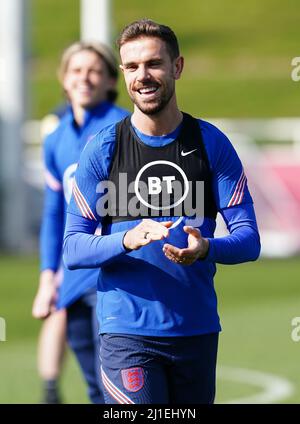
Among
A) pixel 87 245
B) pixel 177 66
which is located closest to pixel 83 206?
pixel 87 245

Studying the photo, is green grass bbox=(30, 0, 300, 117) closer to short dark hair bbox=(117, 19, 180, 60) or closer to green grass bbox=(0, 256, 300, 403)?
green grass bbox=(0, 256, 300, 403)

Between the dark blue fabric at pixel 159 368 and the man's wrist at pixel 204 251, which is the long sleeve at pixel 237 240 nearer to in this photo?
the man's wrist at pixel 204 251

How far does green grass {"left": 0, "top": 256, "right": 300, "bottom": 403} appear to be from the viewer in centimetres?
1050

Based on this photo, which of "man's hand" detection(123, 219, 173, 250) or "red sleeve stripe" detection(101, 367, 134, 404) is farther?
"red sleeve stripe" detection(101, 367, 134, 404)

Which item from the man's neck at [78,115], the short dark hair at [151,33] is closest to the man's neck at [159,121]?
the short dark hair at [151,33]

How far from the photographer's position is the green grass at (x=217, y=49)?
56.4 metres

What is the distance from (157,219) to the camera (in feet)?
17.7

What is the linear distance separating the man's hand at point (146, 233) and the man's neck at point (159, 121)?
1.57 feet

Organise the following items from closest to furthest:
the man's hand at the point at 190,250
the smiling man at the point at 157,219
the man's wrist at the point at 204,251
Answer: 1. the man's hand at the point at 190,250
2. the man's wrist at the point at 204,251
3. the smiling man at the point at 157,219

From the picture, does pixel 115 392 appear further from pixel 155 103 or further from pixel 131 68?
pixel 131 68

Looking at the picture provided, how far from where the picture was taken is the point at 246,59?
63.7m

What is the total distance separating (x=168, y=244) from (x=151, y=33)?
3.04 ft

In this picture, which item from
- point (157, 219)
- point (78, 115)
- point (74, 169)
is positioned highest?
point (78, 115)

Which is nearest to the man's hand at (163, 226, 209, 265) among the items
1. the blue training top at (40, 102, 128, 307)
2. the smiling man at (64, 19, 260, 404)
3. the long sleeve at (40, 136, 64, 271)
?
the smiling man at (64, 19, 260, 404)
